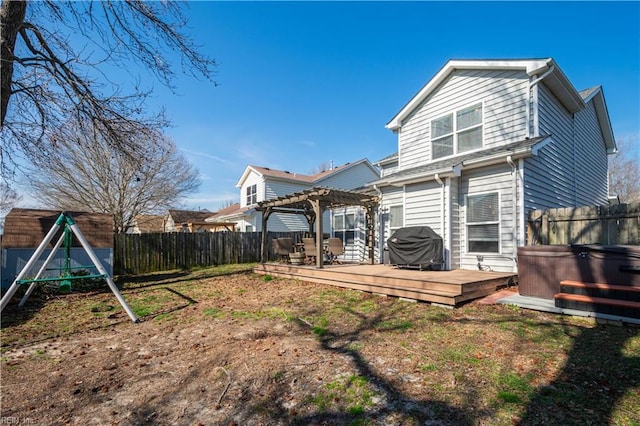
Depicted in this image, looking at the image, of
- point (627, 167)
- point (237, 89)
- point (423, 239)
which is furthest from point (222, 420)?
point (627, 167)

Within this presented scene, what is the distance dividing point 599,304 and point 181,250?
45.8 feet

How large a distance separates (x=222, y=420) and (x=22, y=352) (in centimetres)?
372

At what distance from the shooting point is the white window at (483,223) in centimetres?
789

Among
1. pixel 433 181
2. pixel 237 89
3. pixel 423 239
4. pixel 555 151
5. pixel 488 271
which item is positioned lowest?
pixel 488 271

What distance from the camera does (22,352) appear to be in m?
4.23

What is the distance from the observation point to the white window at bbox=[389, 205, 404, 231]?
33.9 ft

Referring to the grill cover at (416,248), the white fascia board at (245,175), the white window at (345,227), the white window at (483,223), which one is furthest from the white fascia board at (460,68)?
the white fascia board at (245,175)

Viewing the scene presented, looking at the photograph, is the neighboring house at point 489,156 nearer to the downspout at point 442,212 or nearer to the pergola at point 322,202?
the downspout at point 442,212

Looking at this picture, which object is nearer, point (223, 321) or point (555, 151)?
point (223, 321)

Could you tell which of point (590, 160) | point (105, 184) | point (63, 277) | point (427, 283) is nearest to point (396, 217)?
point (427, 283)

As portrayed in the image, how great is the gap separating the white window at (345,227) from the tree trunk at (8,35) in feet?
34.2

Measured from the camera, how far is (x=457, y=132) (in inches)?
375

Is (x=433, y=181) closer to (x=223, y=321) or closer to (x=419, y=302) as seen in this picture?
(x=419, y=302)

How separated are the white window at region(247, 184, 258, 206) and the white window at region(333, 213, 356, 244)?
32.5ft
